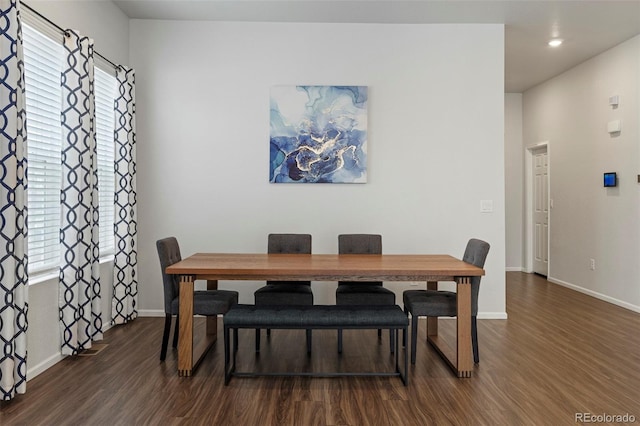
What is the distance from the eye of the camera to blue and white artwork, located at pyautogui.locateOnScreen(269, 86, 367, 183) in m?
4.33

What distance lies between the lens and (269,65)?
171 inches

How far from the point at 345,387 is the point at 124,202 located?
283 centimetres

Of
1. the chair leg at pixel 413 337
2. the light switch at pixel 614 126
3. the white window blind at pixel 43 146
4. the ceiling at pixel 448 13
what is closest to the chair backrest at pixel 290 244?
the chair leg at pixel 413 337

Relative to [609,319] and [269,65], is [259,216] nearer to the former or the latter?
[269,65]

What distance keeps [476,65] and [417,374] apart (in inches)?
130

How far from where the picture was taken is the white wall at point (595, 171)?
4.67 meters

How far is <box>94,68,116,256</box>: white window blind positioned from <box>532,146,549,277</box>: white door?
6199 mm

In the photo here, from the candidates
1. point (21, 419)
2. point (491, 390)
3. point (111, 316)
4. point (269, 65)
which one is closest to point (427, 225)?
point (491, 390)

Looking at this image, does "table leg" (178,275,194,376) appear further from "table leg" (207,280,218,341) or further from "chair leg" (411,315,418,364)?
"chair leg" (411,315,418,364)

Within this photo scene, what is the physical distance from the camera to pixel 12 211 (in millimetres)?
2434

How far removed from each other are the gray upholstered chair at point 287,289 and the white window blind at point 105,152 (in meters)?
1.67

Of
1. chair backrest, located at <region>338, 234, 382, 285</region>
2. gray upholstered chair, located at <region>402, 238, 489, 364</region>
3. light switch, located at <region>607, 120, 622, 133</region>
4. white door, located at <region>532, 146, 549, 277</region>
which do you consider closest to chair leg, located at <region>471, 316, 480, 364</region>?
gray upholstered chair, located at <region>402, 238, 489, 364</region>

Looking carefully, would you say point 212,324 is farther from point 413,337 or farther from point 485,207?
point 485,207

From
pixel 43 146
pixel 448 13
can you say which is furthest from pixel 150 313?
pixel 448 13
